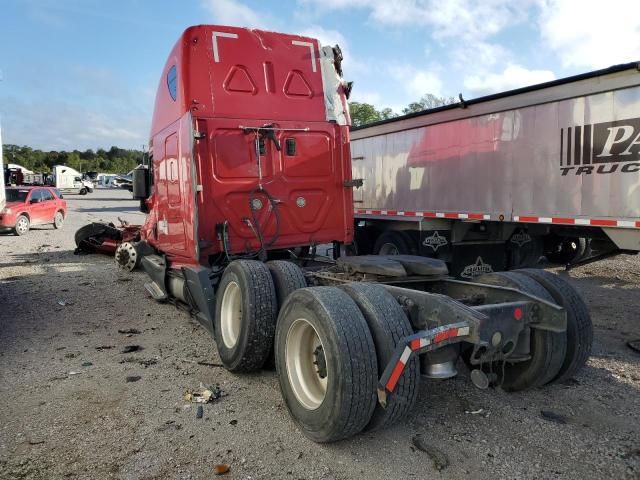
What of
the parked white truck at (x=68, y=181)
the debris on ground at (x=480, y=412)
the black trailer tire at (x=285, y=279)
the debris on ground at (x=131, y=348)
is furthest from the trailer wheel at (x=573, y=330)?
the parked white truck at (x=68, y=181)

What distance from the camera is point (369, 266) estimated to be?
4141 mm

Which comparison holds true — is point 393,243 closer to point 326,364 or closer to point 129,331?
point 129,331

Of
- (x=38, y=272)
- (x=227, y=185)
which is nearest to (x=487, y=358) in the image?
(x=227, y=185)

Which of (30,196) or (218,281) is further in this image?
(30,196)

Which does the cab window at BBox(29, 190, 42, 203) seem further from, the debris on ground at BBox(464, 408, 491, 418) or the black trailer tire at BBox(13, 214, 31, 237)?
the debris on ground at BBox(464, 408, 491, 418)

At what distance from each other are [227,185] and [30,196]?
14.9m

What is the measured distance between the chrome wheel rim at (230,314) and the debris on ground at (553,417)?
2626 millimetres

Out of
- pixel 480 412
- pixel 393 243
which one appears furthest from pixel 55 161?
pixel 480 412

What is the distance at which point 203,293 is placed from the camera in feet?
16.7

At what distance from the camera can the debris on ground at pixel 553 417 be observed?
3586mm

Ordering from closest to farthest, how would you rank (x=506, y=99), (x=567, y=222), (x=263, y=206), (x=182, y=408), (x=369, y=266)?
(x=182, y=408), (x=369, y=266), (x=263, y=206), (x=567, y=222), (x=506, y=99)

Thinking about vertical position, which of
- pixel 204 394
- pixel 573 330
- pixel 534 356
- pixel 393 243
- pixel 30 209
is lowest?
pixel 204 394

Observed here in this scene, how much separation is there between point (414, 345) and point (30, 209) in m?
17.8

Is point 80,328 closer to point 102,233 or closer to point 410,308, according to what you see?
point 410,308
